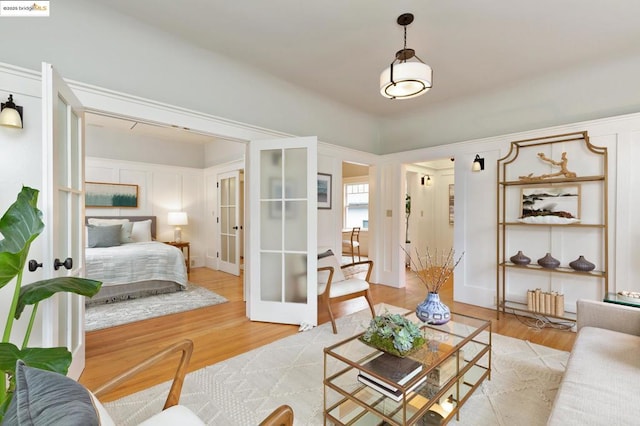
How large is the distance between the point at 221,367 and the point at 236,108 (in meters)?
2.57

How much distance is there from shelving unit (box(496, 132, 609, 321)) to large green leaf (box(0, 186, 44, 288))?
13.2 ft

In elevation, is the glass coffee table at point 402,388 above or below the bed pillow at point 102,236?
below

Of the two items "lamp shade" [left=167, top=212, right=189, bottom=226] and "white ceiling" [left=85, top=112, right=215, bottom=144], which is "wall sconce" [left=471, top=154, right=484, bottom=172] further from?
"lamp shade" [left=167, top=212, right=189, bottom=226]

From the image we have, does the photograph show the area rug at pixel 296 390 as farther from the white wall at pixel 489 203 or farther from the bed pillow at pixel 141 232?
the bed pillow at pixel 141 232

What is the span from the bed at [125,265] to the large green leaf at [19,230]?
270 centimetres

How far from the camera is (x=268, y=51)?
9.85 ft

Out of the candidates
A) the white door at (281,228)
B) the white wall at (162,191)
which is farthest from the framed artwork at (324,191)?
the white wall at (162,191)

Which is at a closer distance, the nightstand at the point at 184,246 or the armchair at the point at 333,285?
the armchair at the point at 333,285

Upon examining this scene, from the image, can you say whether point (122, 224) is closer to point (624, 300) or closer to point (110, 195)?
point (110, 195)

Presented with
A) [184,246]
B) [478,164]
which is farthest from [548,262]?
[184,246]

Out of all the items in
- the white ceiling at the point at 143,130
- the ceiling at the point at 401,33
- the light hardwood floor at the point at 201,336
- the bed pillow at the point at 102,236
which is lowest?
the light hardwood floor at the point at 201,336

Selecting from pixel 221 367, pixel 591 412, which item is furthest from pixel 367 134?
pixel 591 412

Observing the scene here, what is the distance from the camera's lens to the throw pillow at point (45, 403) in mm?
551

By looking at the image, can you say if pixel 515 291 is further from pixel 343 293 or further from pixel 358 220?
pixel 358 220
